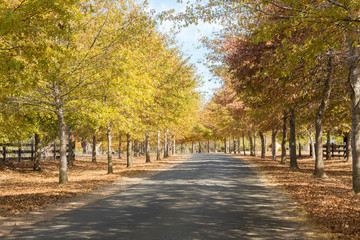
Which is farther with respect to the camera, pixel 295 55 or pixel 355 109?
pixel 355 109

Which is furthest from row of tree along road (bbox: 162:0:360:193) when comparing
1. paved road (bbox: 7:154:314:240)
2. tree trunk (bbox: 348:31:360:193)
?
paved road (bbox: 7:154:314:240)

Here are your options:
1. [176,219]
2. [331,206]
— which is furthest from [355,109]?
[176,219]

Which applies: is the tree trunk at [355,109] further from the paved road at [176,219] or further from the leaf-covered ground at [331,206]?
the paved road at [176,219]

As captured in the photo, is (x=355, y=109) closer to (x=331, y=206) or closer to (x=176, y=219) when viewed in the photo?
(x=331, y=206)

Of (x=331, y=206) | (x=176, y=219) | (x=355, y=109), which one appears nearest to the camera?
(x=176, y=219)

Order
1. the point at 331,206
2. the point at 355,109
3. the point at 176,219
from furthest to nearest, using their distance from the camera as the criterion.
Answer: the point at 355,109 → the point at 331,206 → the point at 176,219

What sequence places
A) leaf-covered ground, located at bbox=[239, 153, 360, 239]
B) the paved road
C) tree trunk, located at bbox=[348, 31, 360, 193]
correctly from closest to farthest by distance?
1. the paved road
2. leaf-covered ground, located at bbox=[239, 153, 360, 239]
3. tree trunk, located at bbox=[348, 31, 360, 193]

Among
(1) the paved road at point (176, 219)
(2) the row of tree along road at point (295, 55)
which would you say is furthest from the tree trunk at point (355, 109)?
(1) the paved road at point (176, 219)

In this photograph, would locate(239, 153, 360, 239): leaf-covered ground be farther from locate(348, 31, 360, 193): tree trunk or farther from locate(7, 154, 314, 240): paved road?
locate(348, 31, 360, 193): tree trunk

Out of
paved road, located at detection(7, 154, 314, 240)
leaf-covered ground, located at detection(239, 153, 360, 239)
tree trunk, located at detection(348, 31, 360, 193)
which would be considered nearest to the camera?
paved road, located at detection(7, 154, 314, 240)

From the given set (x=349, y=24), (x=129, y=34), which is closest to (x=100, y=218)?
(x=349, y=24)

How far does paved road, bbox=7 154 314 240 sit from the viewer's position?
698 cm

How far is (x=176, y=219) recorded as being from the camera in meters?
8.23

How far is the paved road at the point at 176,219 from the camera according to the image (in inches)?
275
